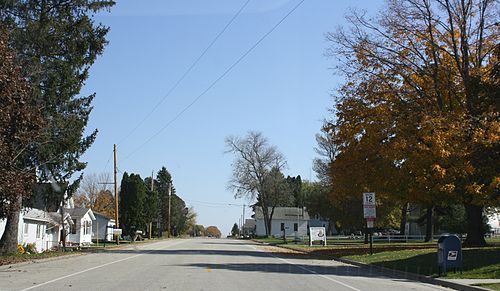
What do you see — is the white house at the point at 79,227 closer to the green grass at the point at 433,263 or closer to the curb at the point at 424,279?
the green grass at the point at 433,263

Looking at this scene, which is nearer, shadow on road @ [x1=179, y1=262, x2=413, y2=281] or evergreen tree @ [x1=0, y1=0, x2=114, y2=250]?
shadow on road @ [x1=179, y1=262, x2=413, y2=281]

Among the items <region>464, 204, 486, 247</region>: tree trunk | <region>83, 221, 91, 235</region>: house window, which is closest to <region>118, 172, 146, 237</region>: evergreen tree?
<region>83, 221, 91, 235</region>: house window

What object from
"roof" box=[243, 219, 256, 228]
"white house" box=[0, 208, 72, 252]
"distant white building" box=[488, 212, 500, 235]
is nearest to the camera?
"white house" box=[0, 208, 72, 252]

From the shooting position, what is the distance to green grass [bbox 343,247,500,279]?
19.3m

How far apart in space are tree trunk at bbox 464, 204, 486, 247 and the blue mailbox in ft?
50.0

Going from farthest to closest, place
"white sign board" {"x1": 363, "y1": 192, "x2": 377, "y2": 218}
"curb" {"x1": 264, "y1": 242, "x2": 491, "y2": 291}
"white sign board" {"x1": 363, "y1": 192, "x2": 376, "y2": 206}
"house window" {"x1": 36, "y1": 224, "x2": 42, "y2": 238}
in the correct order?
"house window" {"x1": 36, "y1": 224, "x2": 42, "y2": 238} < "white sign board" {"x1": 363, "y1": 192, "x2": 376, "y2": 206} < "white sign board" {"x1": 363, "y1": 192, "x2": 377, "y2": 218} < "curb" {"x1": 264, "y1": 242, "x2": 491, "y2": 291}

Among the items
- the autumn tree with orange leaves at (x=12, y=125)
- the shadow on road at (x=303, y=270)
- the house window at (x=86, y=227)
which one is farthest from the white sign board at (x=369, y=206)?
the house window at (x=86, y=227)

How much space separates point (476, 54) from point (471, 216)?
379 inches

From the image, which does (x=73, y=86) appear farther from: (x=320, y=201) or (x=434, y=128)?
(x=320, y=201)

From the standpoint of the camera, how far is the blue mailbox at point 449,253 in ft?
63.4

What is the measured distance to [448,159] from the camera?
1118 inches

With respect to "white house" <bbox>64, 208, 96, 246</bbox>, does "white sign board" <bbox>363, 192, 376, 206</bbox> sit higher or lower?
higher

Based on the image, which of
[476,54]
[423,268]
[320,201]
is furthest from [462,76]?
[320,201]

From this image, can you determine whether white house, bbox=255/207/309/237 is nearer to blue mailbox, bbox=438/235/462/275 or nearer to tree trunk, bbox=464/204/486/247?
tree trunk, bbox=464/204/486/247
